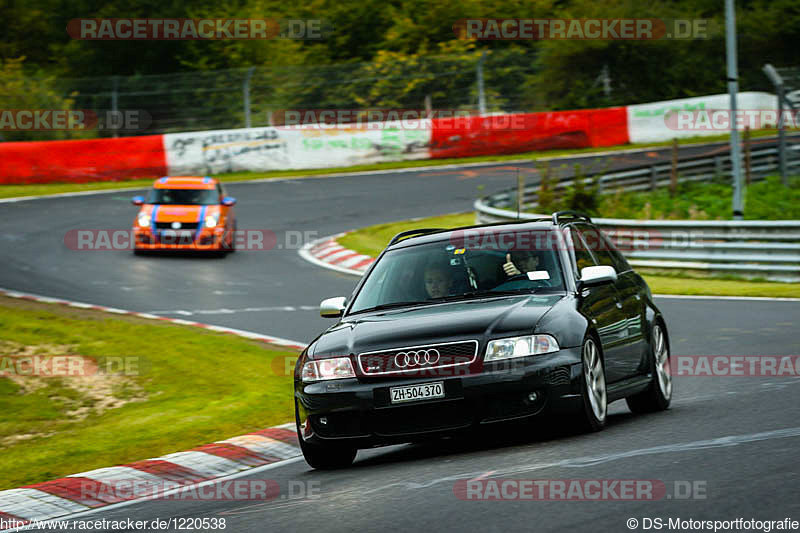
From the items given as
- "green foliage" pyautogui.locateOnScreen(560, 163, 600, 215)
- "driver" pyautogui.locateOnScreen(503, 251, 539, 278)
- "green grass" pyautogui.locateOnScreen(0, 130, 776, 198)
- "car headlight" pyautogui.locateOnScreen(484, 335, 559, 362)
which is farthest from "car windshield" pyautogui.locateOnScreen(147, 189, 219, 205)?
"car headlight" pyautogui.locateOnScreen(484, 335, 559, 362)

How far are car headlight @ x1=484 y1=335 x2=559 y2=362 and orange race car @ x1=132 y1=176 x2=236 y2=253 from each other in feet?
55.2

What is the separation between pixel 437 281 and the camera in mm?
8562

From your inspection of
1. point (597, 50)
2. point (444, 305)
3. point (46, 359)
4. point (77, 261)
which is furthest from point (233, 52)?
point (444, 305)

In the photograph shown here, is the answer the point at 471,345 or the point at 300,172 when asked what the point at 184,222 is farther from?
the point at 471,345

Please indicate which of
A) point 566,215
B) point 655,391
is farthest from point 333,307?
point 655,391

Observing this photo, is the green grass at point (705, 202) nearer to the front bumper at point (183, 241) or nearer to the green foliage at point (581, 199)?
the green foliage at point (581, 199)

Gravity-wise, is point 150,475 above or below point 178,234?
below

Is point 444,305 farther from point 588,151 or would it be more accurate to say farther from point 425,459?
point 588,151

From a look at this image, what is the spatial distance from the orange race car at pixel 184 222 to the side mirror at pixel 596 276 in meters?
16.1

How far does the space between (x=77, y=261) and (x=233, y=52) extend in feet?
113

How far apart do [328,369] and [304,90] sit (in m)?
32.9

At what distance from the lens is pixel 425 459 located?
777cm

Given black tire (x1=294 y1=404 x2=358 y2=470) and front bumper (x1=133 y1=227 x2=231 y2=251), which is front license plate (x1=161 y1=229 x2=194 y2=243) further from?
black tire (x1=294 y1=404 x2=358 y2=470)

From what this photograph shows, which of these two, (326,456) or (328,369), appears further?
(326,456)
